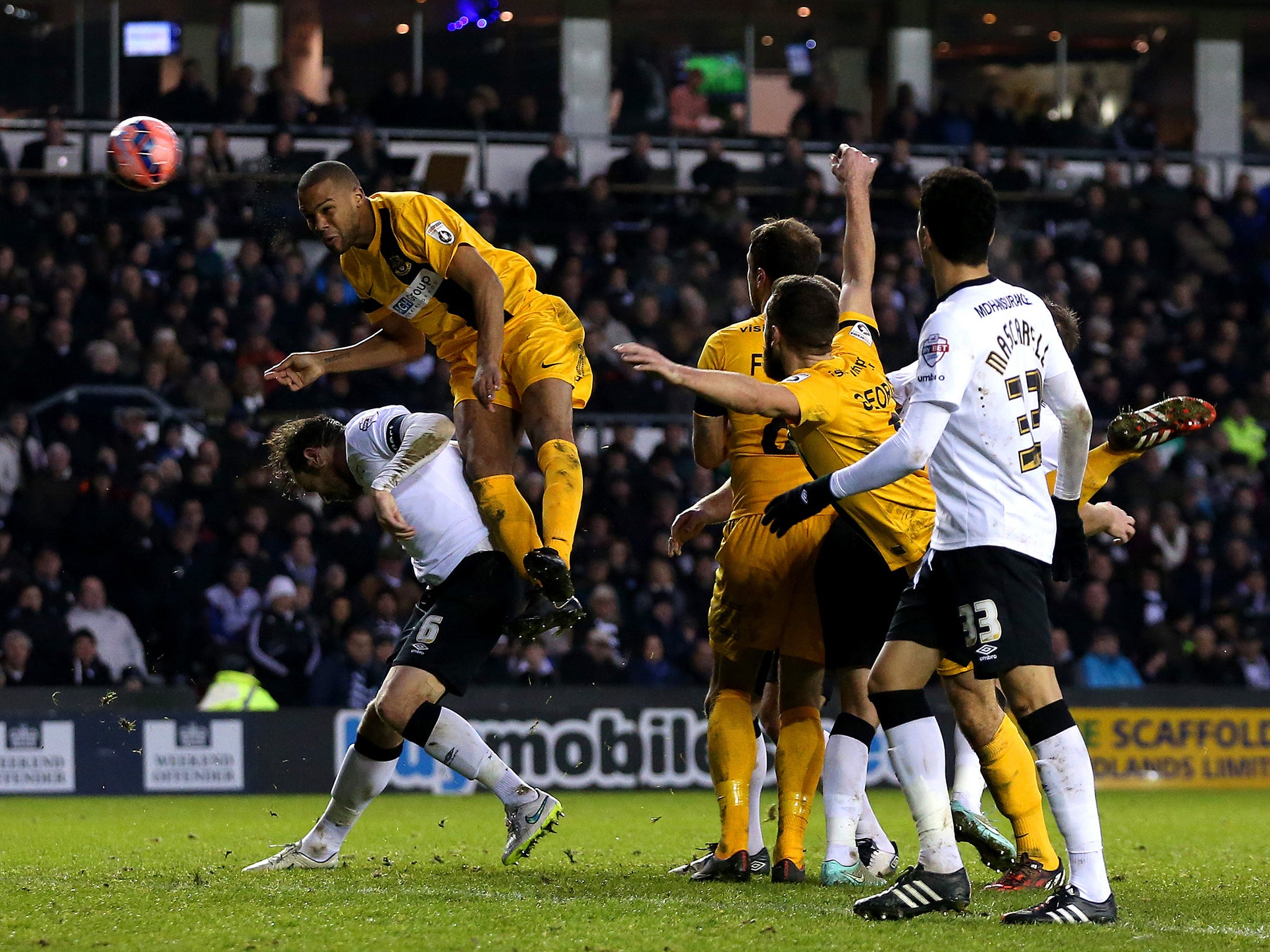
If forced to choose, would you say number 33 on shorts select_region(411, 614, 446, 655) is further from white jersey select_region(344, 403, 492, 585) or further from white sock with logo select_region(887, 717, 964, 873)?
white sock with logo select_region(887, 717, 964, 873)

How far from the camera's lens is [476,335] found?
7457 millimetres

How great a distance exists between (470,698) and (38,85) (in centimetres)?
1079

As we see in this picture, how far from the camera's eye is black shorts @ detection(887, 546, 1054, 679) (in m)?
5.16

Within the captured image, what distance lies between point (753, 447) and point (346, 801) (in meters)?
2.07

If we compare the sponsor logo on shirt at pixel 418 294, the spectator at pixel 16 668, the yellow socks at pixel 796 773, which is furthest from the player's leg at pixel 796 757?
the spectator at pixel 16 668

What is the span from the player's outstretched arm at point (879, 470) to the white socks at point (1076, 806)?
0.93m

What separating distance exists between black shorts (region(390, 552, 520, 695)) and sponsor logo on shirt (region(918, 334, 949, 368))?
2.27 metres

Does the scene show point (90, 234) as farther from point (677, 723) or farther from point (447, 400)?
point (677, 723)

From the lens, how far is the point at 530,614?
21.9 feet

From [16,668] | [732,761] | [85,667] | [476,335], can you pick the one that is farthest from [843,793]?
[16,668]

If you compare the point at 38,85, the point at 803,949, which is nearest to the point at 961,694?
the point at 803,949

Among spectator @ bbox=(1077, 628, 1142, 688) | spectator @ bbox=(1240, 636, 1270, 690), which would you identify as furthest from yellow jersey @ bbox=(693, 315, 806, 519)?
spectator @ bbox=(1240, 636, 1270, 690)

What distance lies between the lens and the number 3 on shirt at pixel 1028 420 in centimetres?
528

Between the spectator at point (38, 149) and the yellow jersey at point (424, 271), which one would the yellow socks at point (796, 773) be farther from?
the spectator at point (38, 149)
